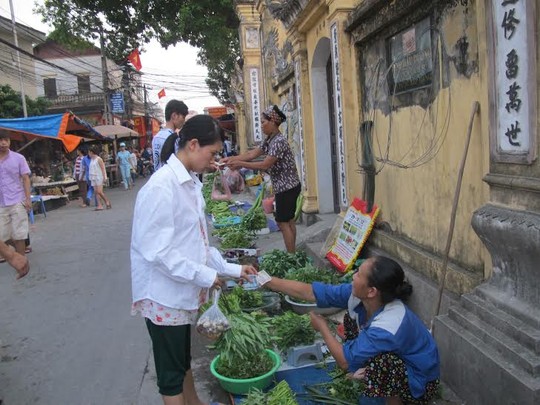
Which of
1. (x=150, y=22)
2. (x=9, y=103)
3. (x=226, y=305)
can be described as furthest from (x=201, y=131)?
(x=9, y=103)

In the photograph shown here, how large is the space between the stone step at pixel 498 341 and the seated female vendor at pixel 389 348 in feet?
1.17

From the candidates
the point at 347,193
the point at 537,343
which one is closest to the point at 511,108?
the point at 537,343

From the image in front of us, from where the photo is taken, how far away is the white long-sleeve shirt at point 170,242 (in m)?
2.44

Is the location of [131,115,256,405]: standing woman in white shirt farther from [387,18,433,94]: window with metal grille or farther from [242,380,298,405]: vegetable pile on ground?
[387,18,433,94]: window with metal grille

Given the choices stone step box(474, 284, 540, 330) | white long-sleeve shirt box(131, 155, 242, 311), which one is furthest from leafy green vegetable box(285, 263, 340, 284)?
white long-sleeve shirt box(131, 155, 242, 311)

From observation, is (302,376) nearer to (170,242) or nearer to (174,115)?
(170,242)

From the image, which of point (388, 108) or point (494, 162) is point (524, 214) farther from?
point (388, 108)

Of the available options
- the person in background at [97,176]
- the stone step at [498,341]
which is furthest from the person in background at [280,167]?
the person in background at [97,176]

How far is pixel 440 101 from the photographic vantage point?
3.84 metres

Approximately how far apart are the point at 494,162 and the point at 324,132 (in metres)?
5.35

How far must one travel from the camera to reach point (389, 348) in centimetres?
256

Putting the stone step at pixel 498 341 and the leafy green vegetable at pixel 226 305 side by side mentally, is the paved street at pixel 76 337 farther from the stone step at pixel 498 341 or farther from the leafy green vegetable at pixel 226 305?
the stone step at pixel 498 341

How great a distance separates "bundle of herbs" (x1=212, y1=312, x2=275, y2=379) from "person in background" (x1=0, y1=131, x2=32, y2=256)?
517cm

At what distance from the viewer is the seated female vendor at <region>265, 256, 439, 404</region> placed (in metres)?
2.58
